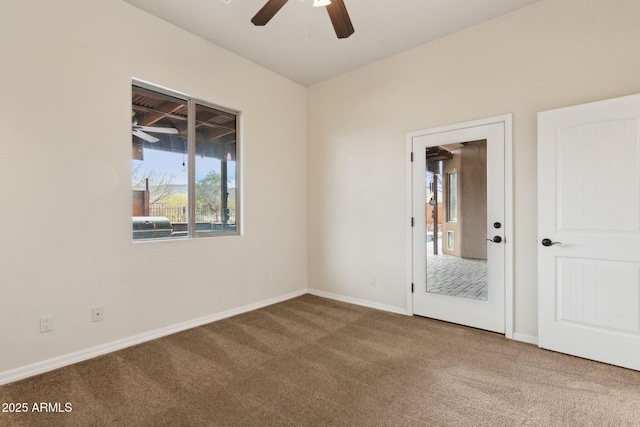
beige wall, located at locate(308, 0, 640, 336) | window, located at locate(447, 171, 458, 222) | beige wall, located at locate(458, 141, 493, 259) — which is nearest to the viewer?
beige wall, located at locate(308, 0, 640, 336)

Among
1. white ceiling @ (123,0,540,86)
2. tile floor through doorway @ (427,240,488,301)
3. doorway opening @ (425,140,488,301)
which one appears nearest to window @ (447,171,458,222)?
doorway opening @ (425,140,488,301)

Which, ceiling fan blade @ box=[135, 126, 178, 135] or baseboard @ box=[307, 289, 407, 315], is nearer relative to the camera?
ceiling fan blade @ box=[135, 126, 178, 135]

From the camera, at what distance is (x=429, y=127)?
3.54 m

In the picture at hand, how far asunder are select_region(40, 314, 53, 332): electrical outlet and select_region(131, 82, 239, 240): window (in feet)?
2.95

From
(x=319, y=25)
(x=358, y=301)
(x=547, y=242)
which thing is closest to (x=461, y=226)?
(x=547, y=242)

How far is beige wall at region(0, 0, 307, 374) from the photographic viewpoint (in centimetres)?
231

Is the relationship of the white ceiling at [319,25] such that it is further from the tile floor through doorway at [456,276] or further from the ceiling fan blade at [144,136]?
the tile floor through doorway at [456,276]

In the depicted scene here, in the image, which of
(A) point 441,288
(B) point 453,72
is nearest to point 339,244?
(A) point 441,288

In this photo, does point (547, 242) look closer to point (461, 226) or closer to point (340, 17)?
point (461, 226)

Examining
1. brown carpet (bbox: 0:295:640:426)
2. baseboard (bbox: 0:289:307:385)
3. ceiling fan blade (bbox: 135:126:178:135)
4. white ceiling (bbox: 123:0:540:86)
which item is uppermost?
white ceiling (bbox: 123:0:540:86)

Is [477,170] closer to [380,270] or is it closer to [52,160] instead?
[380,270]

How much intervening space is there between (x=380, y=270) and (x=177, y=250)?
2.40m

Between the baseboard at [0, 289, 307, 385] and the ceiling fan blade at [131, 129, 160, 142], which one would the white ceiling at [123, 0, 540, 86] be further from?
the baseboard at [0, 289, 307, 385]

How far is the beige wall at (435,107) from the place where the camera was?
2.63m
